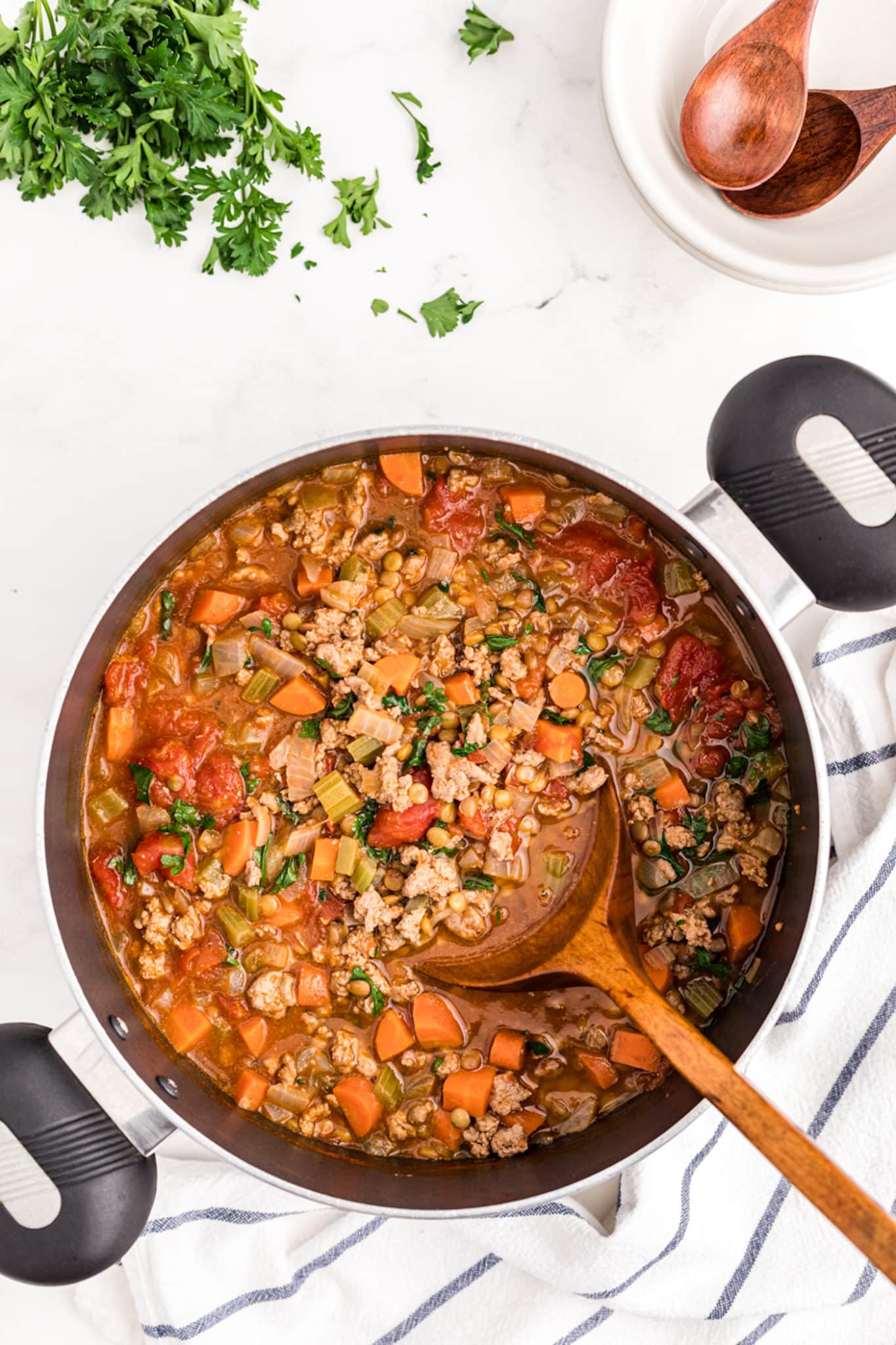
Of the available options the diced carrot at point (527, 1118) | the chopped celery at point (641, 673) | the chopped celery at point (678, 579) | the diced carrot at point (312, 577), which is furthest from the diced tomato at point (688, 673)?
the diced carrot at point (527, 1118)

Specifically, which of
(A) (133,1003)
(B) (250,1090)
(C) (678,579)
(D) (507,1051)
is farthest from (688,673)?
(A) (133,1003)

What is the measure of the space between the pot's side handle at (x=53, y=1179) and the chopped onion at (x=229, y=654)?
3.59ft

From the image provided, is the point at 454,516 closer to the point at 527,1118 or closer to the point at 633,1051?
the point at 633,1051

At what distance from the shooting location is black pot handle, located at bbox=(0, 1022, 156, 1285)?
118 inches

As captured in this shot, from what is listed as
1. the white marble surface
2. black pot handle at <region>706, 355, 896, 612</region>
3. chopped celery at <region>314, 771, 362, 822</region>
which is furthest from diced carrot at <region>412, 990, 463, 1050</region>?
black pot handle at <region>706, 355, 896, 612</region>

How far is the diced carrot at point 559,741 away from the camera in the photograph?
11.2ft

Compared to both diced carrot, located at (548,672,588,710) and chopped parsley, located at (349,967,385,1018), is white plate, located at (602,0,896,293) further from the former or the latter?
chopped parsley, located at (349,967,385,1018)

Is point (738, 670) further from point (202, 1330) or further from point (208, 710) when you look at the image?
point (202, 1330)

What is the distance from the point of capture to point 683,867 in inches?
138

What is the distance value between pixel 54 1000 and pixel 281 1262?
107 centimetres

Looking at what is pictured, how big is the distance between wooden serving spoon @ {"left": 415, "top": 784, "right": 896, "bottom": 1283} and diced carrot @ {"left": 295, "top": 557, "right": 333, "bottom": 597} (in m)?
1.01

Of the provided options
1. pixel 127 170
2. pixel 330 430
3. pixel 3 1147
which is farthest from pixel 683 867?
pixel 127 170

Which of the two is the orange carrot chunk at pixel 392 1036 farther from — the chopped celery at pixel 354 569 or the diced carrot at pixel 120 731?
the chopped celery at pixel 354 569

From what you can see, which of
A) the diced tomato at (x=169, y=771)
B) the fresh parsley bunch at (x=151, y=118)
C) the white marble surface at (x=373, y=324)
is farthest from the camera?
the white marble surface at (x=373, y=324)
